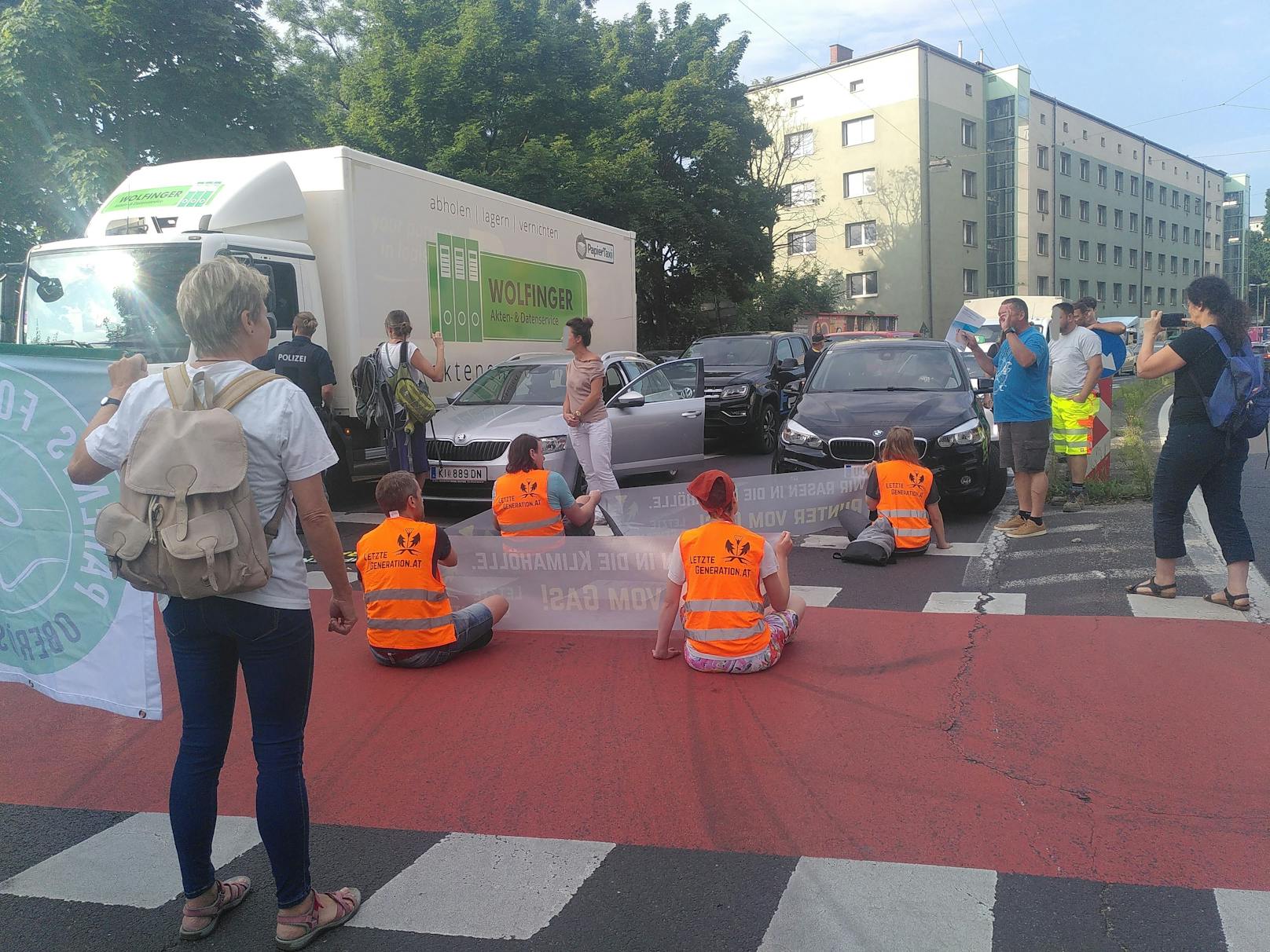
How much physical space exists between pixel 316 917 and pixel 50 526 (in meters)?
1.77

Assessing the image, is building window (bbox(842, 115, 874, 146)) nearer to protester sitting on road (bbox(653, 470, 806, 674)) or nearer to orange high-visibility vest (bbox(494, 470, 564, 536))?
orange high-visibility vest (bbox(494, 470, 564, 536))

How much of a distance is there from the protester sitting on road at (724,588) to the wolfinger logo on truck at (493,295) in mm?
6887

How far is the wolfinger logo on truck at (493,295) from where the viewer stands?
11.9m

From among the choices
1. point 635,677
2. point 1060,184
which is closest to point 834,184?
point 1060,184

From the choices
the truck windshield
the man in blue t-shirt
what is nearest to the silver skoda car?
the truck windshield

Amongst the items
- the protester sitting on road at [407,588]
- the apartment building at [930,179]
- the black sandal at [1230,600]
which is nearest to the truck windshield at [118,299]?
the protester sitting on road at [407,588]

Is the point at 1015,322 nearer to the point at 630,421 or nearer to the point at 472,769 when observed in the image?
the point at 630,421

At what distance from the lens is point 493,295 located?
514 inches

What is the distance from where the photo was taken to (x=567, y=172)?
2281cm

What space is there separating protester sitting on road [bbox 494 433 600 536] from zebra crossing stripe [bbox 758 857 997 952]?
3.50m

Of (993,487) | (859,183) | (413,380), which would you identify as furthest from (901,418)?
(859,183)

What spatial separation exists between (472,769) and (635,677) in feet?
4.14

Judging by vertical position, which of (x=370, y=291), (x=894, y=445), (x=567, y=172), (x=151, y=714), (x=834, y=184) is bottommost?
(x=151, y=714)

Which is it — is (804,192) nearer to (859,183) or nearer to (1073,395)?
(859,183)
